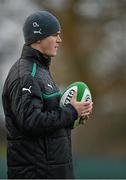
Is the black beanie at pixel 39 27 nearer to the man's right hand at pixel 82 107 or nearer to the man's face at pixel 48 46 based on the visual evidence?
the man's face at pixel 48 46

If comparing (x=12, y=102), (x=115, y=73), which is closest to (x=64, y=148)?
(x=12, y=102)

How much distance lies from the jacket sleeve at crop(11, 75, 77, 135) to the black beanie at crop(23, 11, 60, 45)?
335 millimetres

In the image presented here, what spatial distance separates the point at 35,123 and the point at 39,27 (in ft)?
2.28

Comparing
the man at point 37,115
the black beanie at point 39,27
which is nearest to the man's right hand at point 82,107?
the man at point 37,115

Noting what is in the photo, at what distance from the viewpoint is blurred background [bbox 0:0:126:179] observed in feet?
55.7

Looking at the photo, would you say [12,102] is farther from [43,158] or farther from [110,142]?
[110,142]

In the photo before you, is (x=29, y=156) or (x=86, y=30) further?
(x=86, y=30)

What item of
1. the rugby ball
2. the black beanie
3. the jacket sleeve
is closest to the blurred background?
the rugby ball

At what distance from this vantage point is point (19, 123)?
15.5 ft

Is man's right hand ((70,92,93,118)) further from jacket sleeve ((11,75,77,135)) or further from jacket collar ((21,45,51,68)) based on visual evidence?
jacket collar ((21,45,51,68))

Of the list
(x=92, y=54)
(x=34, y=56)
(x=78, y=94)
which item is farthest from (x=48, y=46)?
(x=92, y=54)

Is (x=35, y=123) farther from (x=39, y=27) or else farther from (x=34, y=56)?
(x=39, y=27)

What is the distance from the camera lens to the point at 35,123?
4664 millimetres

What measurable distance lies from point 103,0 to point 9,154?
1324 centimetres
